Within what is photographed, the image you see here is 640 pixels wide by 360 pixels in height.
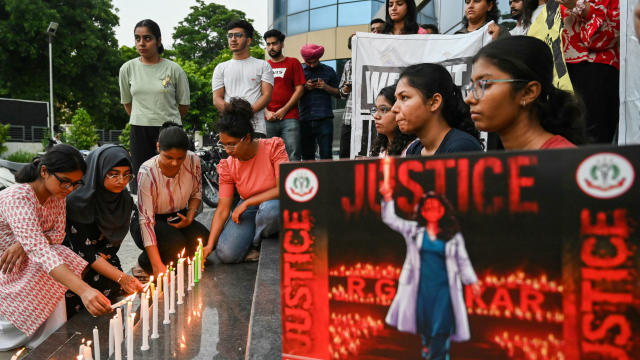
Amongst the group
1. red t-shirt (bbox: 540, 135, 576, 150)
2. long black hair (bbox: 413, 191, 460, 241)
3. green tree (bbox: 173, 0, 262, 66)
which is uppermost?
green tree (bbox: 173, 0, 262, 66)

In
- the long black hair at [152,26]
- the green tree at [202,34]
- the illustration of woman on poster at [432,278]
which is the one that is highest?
the green tree at [202,34]

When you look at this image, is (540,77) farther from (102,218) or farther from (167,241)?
(167,241)

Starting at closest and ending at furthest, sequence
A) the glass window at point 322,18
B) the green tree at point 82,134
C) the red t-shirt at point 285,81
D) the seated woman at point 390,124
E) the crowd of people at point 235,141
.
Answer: the crowd of people at point 235,141 < the seated woman at point 390,124 < the red t-shirt at point 285,81 < the glass window at point 322,18 < the green tree at point 82,134

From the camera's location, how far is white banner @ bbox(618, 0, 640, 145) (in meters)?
2.47

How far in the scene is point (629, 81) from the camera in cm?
252

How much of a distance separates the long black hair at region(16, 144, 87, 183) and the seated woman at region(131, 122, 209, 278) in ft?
2.54

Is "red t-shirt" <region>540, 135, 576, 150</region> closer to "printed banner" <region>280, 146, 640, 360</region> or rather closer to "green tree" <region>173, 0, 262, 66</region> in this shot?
"printed banner" <region>280, 146, 640, 360</region>

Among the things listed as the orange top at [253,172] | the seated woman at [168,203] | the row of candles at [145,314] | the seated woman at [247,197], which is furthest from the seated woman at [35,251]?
the orange top at [253,172]

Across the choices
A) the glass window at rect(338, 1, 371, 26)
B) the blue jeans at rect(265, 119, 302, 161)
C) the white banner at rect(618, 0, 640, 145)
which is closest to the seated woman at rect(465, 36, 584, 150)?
the white banner at rect(618, 0, 640, 145)

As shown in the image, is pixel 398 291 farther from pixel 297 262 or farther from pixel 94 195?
pixel 94 195

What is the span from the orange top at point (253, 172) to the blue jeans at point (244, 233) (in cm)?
18

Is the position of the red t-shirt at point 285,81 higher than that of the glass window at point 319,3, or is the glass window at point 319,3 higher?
the glass window at point 319,3

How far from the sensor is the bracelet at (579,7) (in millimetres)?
2602

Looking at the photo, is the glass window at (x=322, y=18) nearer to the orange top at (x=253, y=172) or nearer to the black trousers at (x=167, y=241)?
the orange top at (x=253, y=172)
